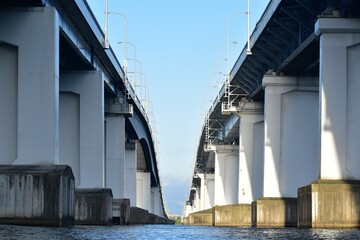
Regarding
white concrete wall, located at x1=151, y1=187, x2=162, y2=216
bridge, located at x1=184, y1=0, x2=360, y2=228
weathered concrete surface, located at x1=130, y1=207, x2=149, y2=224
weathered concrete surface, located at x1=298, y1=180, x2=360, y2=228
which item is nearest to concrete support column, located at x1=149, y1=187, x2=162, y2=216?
white concrete wall, located at x1=151, y1=187, x2=162, y2=216

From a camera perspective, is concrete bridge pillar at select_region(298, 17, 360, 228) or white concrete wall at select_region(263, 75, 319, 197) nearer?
concrete bridge pillar at select_region(298, 17, 360, 228)

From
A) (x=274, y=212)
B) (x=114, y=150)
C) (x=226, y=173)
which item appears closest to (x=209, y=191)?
Result: (x=226, y=173)

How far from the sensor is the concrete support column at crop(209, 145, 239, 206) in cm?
9900

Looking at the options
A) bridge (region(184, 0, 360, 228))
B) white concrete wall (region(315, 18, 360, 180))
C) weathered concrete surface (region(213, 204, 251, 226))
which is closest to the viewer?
bridge (region(184, 0, 360, 228))

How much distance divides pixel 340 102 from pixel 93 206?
1904 cm

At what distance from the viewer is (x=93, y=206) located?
168ft

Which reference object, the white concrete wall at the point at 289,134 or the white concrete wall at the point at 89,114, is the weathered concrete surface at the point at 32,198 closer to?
the white concrete wall at the point at 89,114

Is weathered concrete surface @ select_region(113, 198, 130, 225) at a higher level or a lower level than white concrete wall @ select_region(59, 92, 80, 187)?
lower

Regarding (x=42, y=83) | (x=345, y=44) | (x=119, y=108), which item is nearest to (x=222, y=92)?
(x=119, y=108)

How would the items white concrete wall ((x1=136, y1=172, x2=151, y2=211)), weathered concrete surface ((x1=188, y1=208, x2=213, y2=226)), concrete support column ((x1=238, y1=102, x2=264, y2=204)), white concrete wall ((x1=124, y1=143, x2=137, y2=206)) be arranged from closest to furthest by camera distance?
concrete support column ((x1=238, y1=102, x2=264, y2=204)), white concrete wall ((x1=124, y1=143, x2=137, y2=206)), weathered concrete surface ((x1=188, y1=208, x2=213, y2=226)), white concrete wall ((x1=136, y1=172, x2=151, y2=211))

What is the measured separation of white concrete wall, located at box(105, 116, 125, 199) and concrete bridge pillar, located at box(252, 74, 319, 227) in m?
15.6

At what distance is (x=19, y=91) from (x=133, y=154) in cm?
5923

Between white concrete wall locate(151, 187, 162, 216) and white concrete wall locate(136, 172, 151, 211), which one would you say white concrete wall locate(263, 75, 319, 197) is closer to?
white concrete wall locate(136, 172, 151, 211)

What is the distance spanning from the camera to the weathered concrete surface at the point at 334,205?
36.2 m
